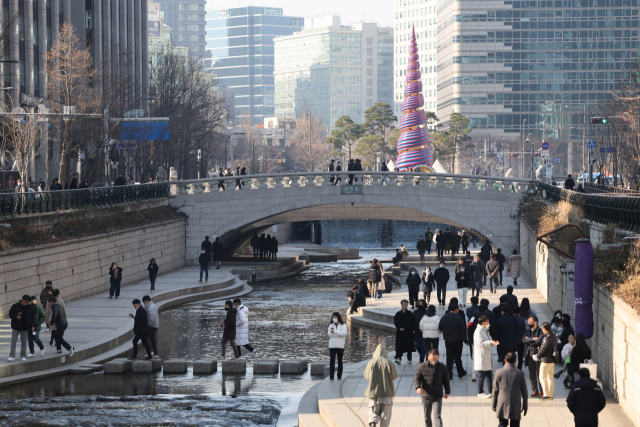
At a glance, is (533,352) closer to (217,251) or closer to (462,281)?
(462,281)

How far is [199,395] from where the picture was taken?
1777cm

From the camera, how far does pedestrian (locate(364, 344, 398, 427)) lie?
1301 cm

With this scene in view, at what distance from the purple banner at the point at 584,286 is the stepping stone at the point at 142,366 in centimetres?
967

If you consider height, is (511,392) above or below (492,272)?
above

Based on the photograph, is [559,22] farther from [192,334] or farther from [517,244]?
[192,334]

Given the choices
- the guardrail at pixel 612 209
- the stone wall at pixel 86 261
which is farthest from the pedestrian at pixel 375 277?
the stone wall at pixel 86 261

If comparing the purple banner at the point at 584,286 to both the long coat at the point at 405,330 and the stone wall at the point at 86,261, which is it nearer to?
the long coat at the point at 405,330

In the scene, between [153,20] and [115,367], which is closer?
[115,367]

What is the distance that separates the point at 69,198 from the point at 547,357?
2201cm

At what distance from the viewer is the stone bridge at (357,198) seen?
46.3 m

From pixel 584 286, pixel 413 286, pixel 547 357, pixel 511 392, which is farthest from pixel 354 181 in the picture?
pixel 511 392

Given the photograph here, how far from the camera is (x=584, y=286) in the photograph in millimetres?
16594

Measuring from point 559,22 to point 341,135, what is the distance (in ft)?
157

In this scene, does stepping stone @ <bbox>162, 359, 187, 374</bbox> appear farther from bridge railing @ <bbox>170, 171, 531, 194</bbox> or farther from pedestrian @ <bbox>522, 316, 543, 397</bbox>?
bridge railing @ <bbox>170, 171, 531, 194</bbox>
